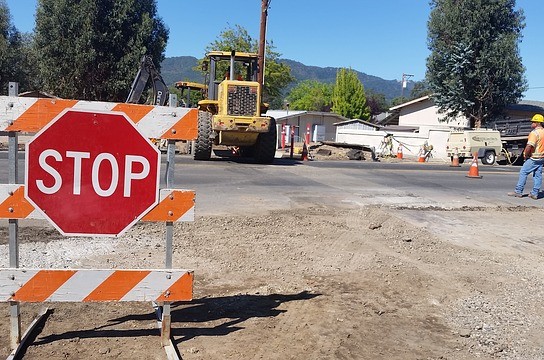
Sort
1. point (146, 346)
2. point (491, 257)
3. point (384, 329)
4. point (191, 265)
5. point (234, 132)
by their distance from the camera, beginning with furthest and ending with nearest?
point (234, 132) < point (491, 257) < point (191, 265) < point (384, 329) < point (146, 346)

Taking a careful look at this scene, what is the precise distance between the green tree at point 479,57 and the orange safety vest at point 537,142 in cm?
2725

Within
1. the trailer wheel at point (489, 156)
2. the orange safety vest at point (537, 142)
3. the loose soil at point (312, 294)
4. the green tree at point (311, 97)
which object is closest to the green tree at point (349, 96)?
the green tree at point (311, 97)

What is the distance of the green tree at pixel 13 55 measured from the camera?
3753cm

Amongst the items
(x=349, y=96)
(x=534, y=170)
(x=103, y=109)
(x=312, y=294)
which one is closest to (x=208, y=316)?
(x=312, y=294)

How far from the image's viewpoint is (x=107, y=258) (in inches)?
244

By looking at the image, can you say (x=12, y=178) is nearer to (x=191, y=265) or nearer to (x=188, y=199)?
(x=188, y=199)

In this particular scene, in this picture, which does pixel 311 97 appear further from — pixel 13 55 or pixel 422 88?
pixel 13 55

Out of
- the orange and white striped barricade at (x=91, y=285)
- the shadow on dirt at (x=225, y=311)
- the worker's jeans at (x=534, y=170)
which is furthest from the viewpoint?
the worker's jeans at (x=534, y=170)

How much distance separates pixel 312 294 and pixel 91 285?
7.48ft

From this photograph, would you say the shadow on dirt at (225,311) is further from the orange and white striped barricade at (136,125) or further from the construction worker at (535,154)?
the construction worker at (535,154)

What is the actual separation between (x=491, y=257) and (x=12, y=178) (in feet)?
19.5

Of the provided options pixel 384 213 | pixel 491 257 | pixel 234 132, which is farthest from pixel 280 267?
pixel 234 132

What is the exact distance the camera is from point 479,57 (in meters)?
38.8

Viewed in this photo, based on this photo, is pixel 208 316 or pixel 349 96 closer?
pixel 208 316
